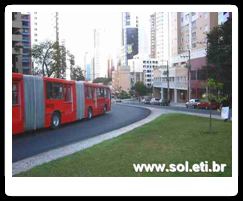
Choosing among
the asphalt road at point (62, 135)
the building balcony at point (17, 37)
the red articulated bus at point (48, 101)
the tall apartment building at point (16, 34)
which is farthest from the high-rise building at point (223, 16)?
the asphalt road at point (62, 135)

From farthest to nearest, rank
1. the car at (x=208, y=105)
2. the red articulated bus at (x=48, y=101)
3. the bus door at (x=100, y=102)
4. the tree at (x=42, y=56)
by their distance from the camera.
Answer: the bus door at (x=100, y=102)
the tree at (x=42, y=56)
the car at (x=208, y=105)
the red articulated bus at (x=48, y=101)

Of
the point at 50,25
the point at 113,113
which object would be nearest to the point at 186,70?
the point at 50,25

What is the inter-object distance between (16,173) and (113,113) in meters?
10.1

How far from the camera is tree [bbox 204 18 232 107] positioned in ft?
23.0

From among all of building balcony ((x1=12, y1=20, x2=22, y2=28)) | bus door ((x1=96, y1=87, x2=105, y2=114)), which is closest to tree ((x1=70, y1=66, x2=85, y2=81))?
bus door ((x1=96, y1=87, x2=105, y2=114))

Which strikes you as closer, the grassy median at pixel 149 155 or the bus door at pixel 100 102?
Answer: the grassy median at pixel 149 155

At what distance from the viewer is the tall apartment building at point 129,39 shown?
7.29 metres

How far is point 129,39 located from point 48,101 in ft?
12.8

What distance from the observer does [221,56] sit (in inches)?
317

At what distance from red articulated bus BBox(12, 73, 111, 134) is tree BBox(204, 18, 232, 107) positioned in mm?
3355

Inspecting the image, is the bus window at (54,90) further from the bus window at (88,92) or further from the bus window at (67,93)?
the bus window at (88,92)

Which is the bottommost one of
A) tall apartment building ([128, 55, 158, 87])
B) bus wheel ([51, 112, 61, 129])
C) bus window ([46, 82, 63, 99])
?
bus wheel ([51, 112, 61, 129])

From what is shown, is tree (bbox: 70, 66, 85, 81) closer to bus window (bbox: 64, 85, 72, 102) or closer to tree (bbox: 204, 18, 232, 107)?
bus window (bbox: 64, 85, 72, 102)

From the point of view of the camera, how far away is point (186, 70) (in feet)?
29.7
